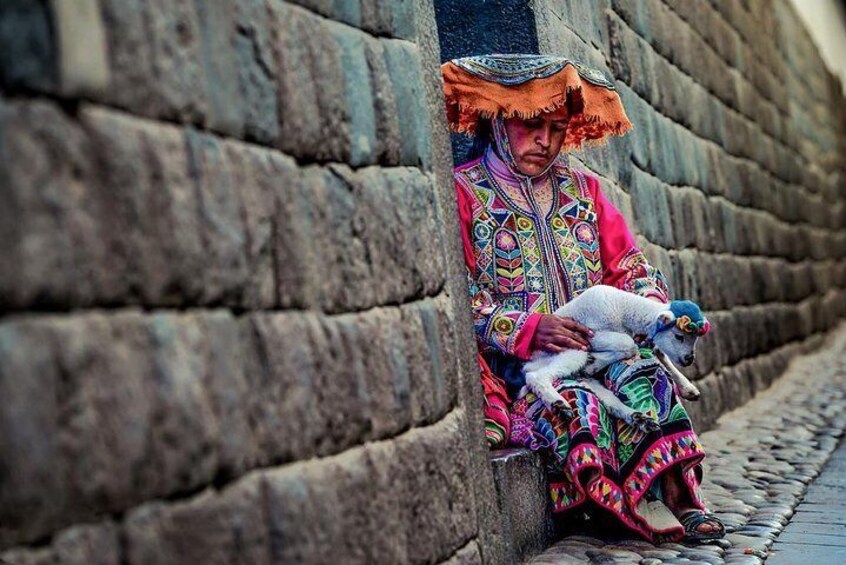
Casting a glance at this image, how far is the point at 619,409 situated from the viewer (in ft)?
14.5

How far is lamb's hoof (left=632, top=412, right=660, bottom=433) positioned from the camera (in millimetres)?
4359

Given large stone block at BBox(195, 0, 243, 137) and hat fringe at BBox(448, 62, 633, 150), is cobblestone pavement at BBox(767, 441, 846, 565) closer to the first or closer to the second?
hat fringe at BBox(448, 62, 633, 150)

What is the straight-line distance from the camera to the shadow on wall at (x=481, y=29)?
18.2 feet

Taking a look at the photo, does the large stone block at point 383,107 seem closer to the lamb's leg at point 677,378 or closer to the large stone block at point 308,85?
the large stone block at point 308,85

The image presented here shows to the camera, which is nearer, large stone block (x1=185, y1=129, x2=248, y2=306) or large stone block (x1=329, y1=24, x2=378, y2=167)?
large stone block (x1=185, y1=129, x2=248, y2=306)

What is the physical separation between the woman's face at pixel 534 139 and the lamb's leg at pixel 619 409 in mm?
773

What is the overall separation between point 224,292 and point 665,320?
7.29 ft

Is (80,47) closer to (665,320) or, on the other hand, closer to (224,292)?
(224,292)

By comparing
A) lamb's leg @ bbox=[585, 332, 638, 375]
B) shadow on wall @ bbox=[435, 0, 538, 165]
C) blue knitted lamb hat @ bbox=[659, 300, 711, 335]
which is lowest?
lamb's leg @ bbox=[585, 332, 638, 375]

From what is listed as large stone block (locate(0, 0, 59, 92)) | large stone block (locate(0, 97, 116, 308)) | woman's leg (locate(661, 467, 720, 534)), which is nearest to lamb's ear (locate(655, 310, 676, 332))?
woman's leg (locate(661, 467, 720, 534))

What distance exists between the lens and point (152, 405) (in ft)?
7.15

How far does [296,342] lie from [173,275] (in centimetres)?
47

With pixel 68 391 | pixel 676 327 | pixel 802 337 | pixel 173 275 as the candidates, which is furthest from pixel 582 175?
pixel 802 337

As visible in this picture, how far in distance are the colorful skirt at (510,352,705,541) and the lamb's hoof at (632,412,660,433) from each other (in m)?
→ 0.02
